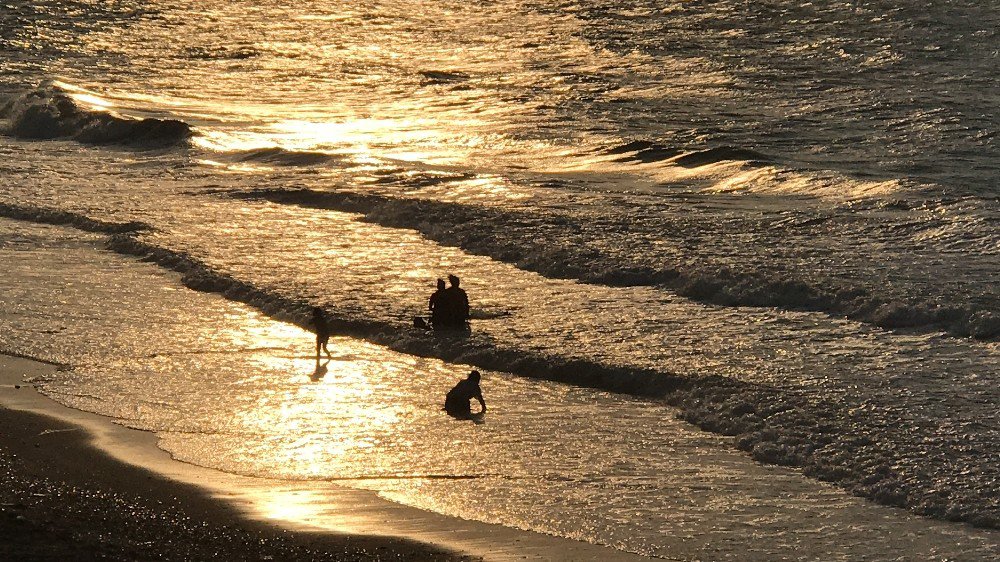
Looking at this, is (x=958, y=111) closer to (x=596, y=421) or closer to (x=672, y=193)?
(x=672, y=193)

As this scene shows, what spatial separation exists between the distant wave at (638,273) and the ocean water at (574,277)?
0.05 meters

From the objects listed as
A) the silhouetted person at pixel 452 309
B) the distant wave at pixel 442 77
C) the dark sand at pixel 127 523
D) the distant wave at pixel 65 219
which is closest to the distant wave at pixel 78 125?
the distant wave at pixel 65 219

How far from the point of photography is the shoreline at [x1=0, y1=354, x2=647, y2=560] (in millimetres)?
7941

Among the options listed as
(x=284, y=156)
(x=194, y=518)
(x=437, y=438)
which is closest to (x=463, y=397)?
(x=437, y=438)

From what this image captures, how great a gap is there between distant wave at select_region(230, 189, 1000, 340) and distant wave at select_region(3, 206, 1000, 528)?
110 inches

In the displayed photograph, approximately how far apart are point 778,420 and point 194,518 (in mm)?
4647

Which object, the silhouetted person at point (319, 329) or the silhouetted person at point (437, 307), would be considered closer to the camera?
the silhouetted person at point (319, 329)

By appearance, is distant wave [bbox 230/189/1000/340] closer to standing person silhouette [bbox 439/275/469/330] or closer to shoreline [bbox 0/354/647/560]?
standing person silhouette [bbox 439/275/469/330]

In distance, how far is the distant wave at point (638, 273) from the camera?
13.8 metres

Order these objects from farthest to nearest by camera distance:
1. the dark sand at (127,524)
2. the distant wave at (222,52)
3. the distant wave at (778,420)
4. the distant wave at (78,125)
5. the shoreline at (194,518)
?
the distant wave at (222,52) → the distant wave at (78,125) → the distant wave at (778,420) → the shoreline at (194,518) → the dark sand at (127,524)

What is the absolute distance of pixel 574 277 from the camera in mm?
16484

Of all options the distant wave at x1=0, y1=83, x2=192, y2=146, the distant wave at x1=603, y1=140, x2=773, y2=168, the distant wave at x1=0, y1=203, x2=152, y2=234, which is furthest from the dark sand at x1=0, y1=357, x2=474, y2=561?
the distant wave at x1=0, y1=83, x2=192, y2=146

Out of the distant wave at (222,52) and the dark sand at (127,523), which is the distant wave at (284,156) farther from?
the dark sand at (127,523)

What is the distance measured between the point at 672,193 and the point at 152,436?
1234 cm
